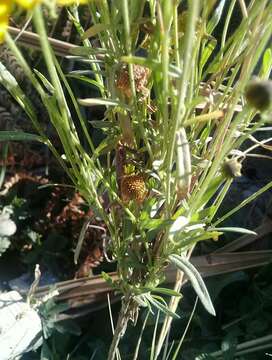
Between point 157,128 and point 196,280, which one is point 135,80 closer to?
point 157,128

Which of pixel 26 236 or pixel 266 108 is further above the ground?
pixel 266 108

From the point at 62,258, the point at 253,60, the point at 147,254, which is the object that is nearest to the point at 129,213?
the point at 147,254

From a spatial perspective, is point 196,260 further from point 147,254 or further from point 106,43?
point 106,43

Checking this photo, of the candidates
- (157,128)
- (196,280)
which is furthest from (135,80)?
(196,280)

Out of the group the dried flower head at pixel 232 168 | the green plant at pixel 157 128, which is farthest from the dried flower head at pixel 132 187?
the dried flower head at pixel 232 168

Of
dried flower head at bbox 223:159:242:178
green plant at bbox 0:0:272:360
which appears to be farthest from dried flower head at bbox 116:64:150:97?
dried flower head at bbox 223:159:242:178

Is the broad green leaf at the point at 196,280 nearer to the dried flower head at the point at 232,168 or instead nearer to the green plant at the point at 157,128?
the green plant at the point at 157,128
